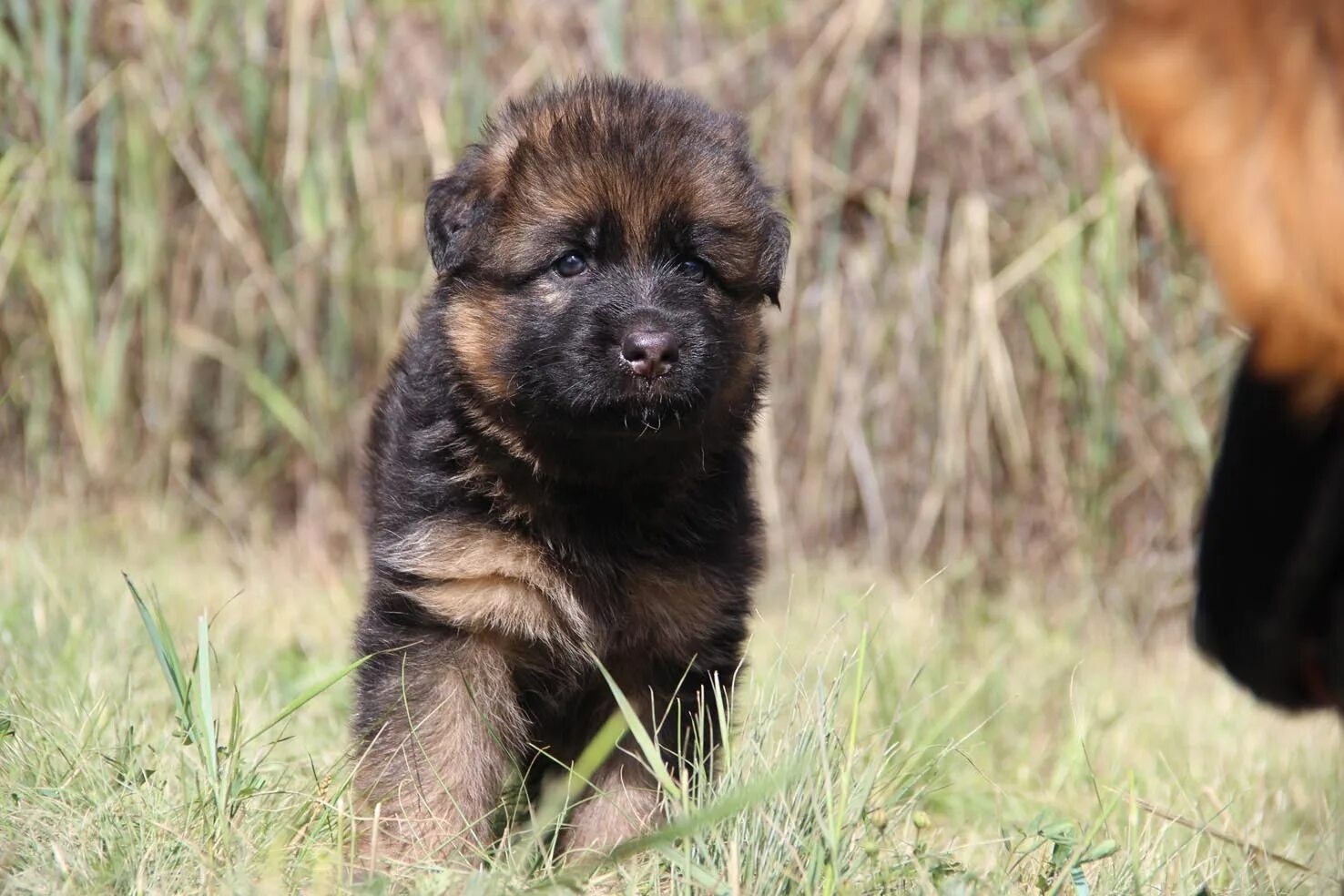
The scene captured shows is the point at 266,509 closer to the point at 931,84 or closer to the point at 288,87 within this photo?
the point at 288,87

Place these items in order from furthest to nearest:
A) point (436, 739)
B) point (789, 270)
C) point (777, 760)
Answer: point (789, 270) < point (436, 739) < point (777, 760)

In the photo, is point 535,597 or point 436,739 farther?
point 535,597

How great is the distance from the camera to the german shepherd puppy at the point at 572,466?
2947 millimetres

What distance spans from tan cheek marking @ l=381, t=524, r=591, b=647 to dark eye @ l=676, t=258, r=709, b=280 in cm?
67

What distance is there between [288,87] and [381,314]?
A: 0.94m

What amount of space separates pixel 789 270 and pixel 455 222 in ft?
9.40

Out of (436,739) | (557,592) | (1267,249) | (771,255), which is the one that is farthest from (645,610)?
(1267,249)

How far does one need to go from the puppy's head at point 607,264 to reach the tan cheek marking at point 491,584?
281 millimetres

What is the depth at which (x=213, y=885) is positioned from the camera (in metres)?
2.31

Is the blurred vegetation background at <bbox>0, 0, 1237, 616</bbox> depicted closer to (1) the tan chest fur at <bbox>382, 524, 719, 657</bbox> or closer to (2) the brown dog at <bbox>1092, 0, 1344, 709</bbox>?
(1) the tan chest fur at <bbox>382, 524, 719, 657</bbox>

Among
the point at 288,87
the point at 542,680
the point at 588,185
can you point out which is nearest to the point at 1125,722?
the point at 542,680

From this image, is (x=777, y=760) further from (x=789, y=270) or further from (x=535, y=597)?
(x=789, y=270)

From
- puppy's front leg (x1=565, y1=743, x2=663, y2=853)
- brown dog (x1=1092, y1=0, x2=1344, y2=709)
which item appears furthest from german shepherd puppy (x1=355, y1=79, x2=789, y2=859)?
brown dog (x1=1092, y1=0, x2=1344, y2=709)

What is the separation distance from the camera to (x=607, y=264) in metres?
3.18
